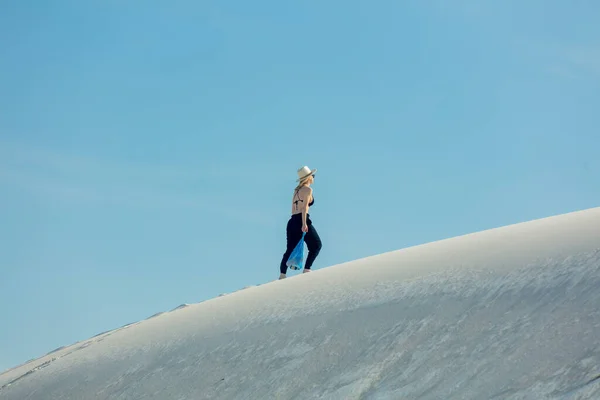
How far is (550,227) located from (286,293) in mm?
2002

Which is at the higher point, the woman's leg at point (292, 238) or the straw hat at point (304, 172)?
the straw hat at point (304, 172)

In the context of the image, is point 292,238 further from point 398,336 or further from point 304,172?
point 398,336

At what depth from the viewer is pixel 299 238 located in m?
9.07

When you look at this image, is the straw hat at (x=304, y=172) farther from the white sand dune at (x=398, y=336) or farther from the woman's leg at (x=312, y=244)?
the white sand dune at (x=398, y=336)

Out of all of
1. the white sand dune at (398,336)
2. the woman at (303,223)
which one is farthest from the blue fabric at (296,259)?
the white sand dune at (398,336)

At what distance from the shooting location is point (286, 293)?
6.48 m

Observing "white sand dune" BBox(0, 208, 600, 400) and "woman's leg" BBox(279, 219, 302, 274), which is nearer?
"white sand dune" BBox(0, 208, 600, 400)

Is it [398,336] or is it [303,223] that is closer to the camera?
[398,336]

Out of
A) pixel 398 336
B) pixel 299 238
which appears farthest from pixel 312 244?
pixel 398 336

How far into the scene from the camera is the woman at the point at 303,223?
29.5 feet

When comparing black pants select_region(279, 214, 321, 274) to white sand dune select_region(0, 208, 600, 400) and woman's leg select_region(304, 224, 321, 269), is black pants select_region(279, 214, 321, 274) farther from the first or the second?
white sand dune select_region(0, 208, 600, 400)

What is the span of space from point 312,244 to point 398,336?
15.3ft

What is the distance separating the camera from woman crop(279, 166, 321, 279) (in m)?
8.98

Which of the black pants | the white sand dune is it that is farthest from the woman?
the white sand dune
